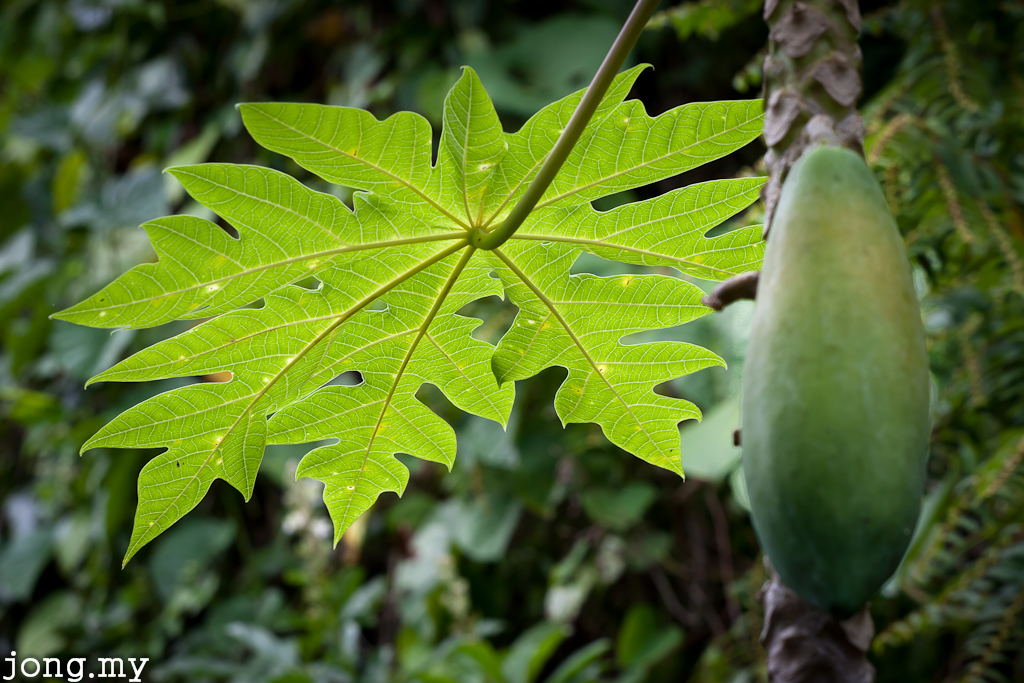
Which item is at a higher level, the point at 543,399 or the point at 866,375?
the point at 866,375

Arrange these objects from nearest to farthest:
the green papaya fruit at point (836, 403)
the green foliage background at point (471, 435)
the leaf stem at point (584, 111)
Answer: the green papaya fruit at point (836, 403), the leaf stem at point (584, 111), the green foliage background at point (471, 435)

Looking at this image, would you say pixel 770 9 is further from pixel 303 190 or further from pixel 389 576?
pixel 389 576

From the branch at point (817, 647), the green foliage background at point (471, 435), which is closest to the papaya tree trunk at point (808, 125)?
the branch at point (817, 647)

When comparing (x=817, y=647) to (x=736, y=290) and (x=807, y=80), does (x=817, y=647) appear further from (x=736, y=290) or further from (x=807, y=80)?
(x=807, y=80)

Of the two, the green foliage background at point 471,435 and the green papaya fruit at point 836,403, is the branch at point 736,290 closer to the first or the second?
the green papaya fruit at point 836,403

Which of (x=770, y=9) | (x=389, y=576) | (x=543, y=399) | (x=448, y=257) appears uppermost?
(x=770, y=9)

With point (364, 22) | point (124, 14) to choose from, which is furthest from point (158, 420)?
point (124, 14)

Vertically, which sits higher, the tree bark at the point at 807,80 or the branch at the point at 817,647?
the tree bark at the point at 807,80
